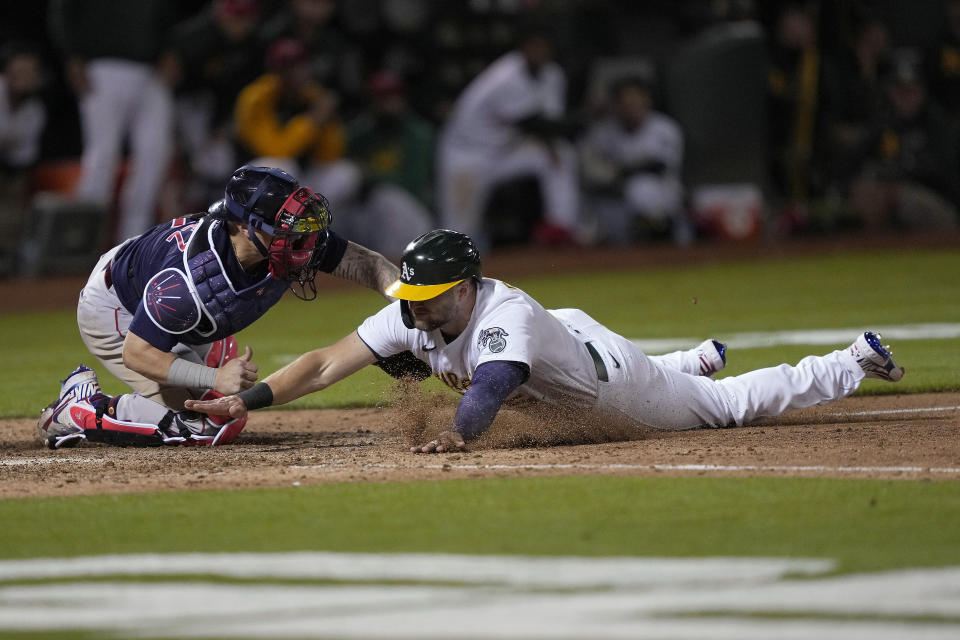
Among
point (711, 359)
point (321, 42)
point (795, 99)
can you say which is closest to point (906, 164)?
point (795, 99)

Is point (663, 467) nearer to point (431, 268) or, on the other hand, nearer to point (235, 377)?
point (431, 268)

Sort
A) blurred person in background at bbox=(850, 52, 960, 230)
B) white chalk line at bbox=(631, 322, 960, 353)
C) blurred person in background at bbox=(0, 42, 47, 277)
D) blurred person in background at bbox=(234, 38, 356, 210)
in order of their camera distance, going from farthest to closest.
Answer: blurred person in background at bbox=(850, 52, 960, 230) → blurred person in background at bbox=(234, 38, 356, 210) → blurred person in background at bbox=(0, 42, 47, 277) → white chalk line at bbox=(631, 322, 960, 353)

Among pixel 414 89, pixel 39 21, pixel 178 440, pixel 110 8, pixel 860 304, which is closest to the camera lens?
pixel 178 440

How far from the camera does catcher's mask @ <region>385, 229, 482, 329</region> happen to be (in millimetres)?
5832

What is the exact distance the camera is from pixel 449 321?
19.7ft

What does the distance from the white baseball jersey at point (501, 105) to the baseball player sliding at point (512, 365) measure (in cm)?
1149

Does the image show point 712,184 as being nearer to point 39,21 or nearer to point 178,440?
point 39,21

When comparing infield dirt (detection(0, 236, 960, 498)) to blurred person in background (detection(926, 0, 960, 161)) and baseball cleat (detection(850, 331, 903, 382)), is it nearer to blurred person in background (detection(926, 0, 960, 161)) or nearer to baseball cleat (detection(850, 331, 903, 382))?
baseball cleat (detection(850, 331, 903, 382))

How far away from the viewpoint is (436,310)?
5918 mm

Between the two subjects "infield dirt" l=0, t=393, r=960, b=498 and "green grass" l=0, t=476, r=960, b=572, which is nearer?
"green grass" l=0, t=476, r=960, b=572

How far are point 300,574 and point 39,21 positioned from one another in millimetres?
15514

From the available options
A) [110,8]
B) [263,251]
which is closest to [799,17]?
[110,8]

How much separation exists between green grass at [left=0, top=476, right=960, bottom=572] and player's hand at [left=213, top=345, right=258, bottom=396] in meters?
0.96

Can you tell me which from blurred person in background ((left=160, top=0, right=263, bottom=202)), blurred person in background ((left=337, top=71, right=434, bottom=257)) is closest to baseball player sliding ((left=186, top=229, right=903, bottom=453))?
blurred person in background ((left=160, top=0, right=263, bottom=202))
